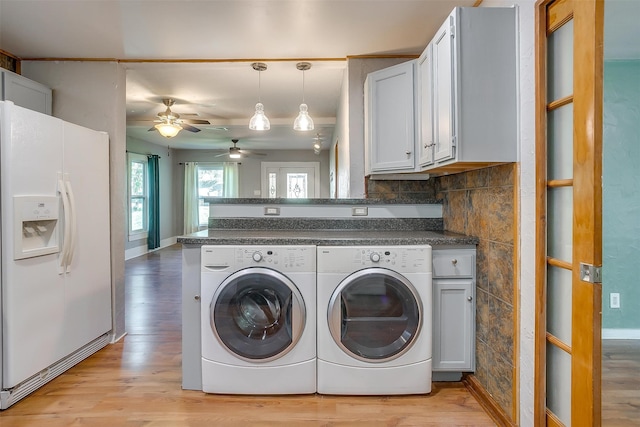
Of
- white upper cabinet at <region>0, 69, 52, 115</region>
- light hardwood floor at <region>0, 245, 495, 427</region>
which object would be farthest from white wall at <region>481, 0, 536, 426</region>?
white upper cabinet at <region>0, 69, 52, 115</region>

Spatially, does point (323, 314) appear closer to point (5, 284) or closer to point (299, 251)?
point (299, 251)

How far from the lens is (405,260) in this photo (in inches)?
75.5

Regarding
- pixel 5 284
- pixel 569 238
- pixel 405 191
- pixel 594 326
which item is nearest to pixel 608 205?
A: pixel 569 238

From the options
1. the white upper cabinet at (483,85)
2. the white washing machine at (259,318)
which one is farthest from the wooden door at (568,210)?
the white washing machine at (259,318)

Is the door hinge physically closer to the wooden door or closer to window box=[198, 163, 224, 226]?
the wooden door

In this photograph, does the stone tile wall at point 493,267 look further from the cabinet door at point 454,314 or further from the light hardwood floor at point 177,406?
the light hardwood floor at point 177,406

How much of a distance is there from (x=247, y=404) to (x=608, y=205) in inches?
79.4

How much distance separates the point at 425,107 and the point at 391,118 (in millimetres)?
324

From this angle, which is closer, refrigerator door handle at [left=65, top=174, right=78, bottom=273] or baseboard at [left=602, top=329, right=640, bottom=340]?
baseboard at [left=602, top=329, right=640, bottom=340]

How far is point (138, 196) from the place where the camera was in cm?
706

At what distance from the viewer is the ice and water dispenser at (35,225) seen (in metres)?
1.88

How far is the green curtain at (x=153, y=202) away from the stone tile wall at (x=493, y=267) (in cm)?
671

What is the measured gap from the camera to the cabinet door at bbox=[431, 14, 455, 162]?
1.72 meters

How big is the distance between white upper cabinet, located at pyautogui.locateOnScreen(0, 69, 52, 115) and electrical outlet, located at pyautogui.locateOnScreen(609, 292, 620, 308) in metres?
3.80
